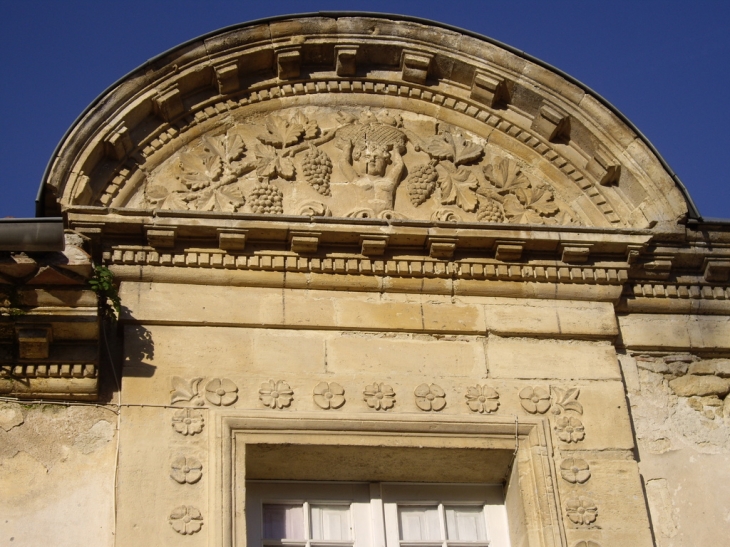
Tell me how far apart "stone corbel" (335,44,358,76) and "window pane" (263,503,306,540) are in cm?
317


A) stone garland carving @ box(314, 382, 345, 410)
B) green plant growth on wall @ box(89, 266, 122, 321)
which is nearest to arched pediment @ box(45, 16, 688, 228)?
green plant growth on wall @ box(89, 266, 122, 321)

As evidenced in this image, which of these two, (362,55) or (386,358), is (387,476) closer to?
(386,358)

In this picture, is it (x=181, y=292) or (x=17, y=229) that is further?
(x=181, y=292)

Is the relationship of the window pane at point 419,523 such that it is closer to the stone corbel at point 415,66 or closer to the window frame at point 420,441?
the window frame at point 420,441

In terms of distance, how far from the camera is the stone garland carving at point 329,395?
664 centimetres

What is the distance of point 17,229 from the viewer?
248 inches

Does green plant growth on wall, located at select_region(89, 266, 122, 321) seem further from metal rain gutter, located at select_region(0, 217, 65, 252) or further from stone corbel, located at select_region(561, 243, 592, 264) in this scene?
stone corbel, located at select_region(561, 243, 592, 264)

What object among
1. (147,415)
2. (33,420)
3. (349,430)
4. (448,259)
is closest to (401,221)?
(448,259)

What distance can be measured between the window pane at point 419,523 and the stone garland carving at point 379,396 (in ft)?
2.03

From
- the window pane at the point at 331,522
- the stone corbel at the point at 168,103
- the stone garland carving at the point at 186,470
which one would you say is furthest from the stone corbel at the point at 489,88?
the stone garland carving at the point at 186,470

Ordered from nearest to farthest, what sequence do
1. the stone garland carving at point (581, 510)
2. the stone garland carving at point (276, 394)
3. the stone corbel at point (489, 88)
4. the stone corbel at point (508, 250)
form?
the stone garland carving at point (581, 510) → the stone garland carving at point (276, 394) → the stone corbel at point (508, 250) → the stone corbel at point (489, 88)

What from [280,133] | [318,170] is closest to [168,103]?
[280,133]

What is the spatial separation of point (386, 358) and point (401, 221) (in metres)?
0.86

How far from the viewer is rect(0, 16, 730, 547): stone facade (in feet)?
20.9
